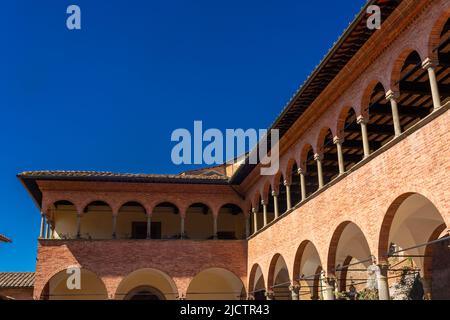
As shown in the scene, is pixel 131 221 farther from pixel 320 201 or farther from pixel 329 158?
pixel 320 201

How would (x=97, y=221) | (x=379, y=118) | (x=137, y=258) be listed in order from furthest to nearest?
(x=97, y=221) → (x=137, y=258) → (x=379, y=118)

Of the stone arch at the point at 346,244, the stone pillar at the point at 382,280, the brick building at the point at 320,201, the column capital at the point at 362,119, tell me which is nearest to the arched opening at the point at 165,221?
the brick building at the point at 320,201

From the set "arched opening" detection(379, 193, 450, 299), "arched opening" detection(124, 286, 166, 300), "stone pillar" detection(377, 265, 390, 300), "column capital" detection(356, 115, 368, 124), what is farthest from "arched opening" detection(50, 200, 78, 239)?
"stone pillar" detection(377, 265, 390, 300)

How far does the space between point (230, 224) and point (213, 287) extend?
2651 mm

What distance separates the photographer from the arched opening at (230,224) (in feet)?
71.5

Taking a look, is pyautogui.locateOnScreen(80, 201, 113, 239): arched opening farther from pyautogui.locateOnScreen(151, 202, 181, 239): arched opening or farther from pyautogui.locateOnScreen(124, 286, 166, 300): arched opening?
pyautogui.locateOnScreen(124, 286, 166, 300): arched opening

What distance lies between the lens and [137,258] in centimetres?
1878

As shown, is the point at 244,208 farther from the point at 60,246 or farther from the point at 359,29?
the point at 359,29

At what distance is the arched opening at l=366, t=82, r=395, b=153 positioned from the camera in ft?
39.2

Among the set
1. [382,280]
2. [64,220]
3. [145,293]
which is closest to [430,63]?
[382,280]

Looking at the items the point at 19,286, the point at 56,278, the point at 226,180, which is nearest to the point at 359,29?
the point at 226,180

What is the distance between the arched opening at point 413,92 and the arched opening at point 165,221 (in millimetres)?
10352

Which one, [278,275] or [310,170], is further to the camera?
[278,275]
